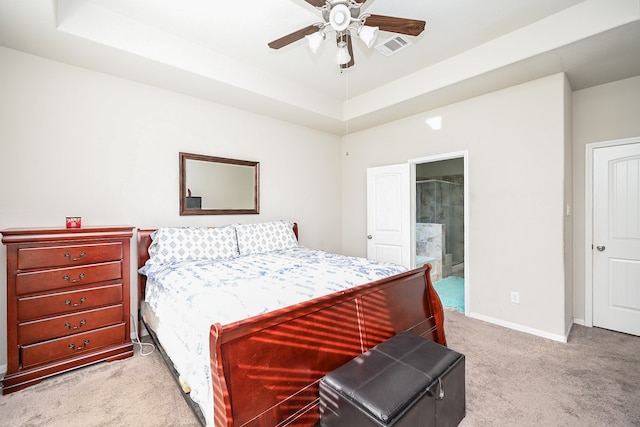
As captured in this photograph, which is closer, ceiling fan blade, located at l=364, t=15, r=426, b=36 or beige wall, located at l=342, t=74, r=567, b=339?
ceiling fan blade, located at l=364, t=15, r=426, b=36

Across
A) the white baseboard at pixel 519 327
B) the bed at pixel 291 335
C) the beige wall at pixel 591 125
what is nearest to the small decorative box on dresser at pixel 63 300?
the bed at pixel 291 335

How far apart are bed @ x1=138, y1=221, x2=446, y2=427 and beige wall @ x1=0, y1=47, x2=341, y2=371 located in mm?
929

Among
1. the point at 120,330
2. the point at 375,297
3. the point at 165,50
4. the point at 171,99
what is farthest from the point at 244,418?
the point at 171,99

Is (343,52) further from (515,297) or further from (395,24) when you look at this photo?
(515,297)

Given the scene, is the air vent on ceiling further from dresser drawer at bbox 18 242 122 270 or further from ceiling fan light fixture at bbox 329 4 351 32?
dresser drawer at bbox 18 242 122 270

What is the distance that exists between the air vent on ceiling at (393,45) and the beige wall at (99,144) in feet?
6.05

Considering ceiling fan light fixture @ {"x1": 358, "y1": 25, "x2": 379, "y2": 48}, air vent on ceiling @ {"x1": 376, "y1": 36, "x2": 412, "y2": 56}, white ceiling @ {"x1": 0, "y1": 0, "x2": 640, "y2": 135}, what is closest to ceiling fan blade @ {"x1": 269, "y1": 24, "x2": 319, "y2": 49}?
ceiling fan light fixture @ {"x1": 358, "y1": 25, "x2": 379, "y2": 48}

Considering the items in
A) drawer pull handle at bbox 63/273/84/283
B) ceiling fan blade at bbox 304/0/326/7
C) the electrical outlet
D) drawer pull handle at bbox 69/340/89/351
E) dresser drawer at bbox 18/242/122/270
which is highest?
ceiling fan blade at bbox 304/0/326/7

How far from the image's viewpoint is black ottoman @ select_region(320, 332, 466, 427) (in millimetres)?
1289

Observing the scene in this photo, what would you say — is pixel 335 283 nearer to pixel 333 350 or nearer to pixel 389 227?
pixel 333 350

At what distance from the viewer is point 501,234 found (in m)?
3.23

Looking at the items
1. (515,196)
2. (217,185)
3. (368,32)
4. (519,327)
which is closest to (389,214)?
(515,196)

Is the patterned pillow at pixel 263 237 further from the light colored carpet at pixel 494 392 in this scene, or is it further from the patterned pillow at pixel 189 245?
the light colored carpet at pixel 494 392

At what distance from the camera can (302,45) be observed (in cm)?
284
